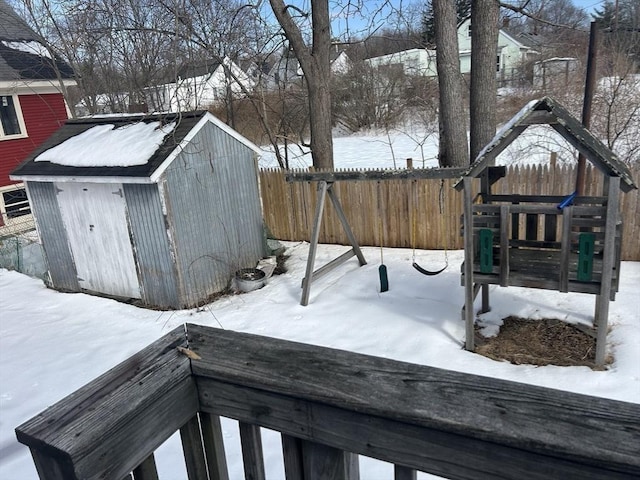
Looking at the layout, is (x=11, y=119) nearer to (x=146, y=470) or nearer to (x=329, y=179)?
(x=329, y=179)

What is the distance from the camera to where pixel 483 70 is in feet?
27.0

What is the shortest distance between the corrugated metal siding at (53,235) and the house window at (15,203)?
7.16 m

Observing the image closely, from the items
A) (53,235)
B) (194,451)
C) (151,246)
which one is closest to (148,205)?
(151,246)

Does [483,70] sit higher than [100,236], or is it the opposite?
[483,70]

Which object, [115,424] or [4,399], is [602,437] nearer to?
[115,424]

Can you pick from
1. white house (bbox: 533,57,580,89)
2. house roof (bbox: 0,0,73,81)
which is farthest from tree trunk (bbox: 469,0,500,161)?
house roof (bbox: 0,0,73,81)

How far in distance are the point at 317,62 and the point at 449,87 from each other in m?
2.94

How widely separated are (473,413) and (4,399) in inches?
250

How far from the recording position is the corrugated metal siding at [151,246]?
7.71 metres

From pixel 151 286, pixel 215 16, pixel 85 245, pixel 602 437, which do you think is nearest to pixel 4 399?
pixel 151 286

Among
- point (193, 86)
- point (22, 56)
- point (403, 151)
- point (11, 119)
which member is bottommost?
point (403, 151)

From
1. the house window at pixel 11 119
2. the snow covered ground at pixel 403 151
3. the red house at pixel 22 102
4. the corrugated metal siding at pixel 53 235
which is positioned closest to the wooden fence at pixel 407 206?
the snow covered ground at pixel 403 151

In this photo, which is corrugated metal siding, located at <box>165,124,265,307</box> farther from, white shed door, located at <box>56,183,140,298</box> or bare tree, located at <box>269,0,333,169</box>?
bare tree, located at <box>269,0,333,169</box>

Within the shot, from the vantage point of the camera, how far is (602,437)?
844 mm
